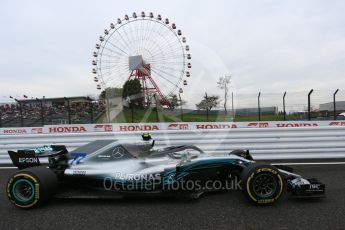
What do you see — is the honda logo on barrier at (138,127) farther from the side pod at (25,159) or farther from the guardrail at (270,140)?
the side pod at (25,159)

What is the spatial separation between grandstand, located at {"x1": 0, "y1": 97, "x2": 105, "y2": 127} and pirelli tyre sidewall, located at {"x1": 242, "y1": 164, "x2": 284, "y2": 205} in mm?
9997

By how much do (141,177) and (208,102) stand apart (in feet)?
28.7

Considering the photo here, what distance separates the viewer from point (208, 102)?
13.3 metres

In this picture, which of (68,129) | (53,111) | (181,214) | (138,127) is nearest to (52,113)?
(53,111)

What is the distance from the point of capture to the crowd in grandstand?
14061 millimetres

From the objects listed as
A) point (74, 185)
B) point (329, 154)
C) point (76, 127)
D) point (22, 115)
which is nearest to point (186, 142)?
point (76, 127)

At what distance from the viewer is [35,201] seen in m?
4.71

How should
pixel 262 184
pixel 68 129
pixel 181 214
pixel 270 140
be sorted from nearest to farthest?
1. pixel 181 214
2. pixel 262 184
3. pixel 270 140
4. pixel 68 129

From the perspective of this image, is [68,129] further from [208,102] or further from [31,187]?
[208,102]

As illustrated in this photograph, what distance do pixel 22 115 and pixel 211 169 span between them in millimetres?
11117

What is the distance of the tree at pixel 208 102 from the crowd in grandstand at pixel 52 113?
4366 mm

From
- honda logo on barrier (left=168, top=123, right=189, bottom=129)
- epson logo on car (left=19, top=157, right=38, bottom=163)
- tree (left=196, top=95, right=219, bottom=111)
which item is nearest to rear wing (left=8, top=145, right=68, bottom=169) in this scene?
epson logo on car (left=19, top=157, right=38, bottom=163)

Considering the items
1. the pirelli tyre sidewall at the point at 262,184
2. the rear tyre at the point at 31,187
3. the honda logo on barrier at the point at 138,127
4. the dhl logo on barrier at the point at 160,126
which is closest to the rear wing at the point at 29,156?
the rear tyre at the point at 31,187

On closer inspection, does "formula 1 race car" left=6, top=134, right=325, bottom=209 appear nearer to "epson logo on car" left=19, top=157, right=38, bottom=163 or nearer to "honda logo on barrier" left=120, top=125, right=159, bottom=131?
"epson logo on car" left=19, top=157, right=38, bottom=163
